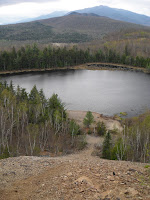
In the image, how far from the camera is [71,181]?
10.2m

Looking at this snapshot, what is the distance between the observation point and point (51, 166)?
12711 mm

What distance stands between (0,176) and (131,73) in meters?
81.2

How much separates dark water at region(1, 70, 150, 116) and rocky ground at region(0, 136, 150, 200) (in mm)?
32493

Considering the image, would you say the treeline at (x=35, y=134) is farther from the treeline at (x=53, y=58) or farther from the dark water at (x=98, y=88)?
the treeline at (x=53, y=58)

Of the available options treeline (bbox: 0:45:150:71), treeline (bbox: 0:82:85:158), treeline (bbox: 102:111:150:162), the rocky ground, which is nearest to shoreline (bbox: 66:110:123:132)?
treeline (bbox: 0:82:85:158)

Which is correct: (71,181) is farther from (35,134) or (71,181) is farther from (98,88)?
(98,88)

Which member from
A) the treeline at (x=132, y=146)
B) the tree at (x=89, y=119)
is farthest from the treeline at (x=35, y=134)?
the treeline at (x=132, y=146)

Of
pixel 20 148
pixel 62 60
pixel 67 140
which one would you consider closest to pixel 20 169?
pixel 20 148

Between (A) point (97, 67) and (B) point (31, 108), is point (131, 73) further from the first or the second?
(B) point (31, 108)

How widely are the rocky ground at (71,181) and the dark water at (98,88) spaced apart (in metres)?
32.5

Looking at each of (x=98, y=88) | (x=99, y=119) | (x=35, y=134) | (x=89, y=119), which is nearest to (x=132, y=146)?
(x=35, y=134)

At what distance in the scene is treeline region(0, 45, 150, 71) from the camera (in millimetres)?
86938

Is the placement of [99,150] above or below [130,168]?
below

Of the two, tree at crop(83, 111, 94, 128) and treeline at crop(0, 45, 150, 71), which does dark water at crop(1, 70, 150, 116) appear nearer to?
tree at crop(83, 111, 94, 128)
